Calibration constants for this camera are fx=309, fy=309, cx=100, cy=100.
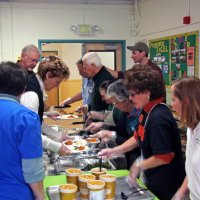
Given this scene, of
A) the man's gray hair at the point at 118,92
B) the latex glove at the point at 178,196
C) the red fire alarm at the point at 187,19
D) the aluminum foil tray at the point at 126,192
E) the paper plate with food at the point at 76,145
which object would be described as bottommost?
the latex glove at the point at 178,196

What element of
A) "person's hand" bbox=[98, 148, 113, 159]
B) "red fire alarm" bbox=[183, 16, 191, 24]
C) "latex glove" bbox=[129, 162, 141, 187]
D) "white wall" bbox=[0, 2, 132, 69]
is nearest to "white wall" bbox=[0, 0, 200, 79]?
"white wall" bbox=[0, 2, 132, 69]

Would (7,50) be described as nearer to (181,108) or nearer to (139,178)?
(139,178)

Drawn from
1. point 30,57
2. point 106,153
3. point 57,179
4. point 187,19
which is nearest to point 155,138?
point 106,153

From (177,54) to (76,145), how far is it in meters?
2.36

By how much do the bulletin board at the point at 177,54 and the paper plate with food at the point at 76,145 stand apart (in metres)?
1.87

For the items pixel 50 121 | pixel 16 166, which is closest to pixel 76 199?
pixel 16 166

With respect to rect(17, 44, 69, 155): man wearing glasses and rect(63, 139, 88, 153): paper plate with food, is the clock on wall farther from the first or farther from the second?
rect(63, 139, 88, 153): paper plate with food

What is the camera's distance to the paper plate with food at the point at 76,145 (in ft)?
7.03

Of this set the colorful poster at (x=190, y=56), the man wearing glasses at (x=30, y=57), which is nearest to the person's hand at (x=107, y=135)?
the man wearing glasses at (x=30, y=57)

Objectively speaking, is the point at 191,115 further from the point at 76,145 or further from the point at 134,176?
the point at 76,145

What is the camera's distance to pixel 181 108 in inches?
53.6

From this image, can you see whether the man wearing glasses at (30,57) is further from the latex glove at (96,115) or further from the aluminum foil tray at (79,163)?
the aluminum foil tray at (79,163)

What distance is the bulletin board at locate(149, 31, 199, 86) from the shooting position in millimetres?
3709

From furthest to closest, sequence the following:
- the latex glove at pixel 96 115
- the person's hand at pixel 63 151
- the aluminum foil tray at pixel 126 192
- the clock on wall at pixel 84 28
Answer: the clock on wall at pixel 84 28
the latex glove at pixel 96 115
the person's hand at pixel 63 151
the aluminum foil tray at pixel 126 192
